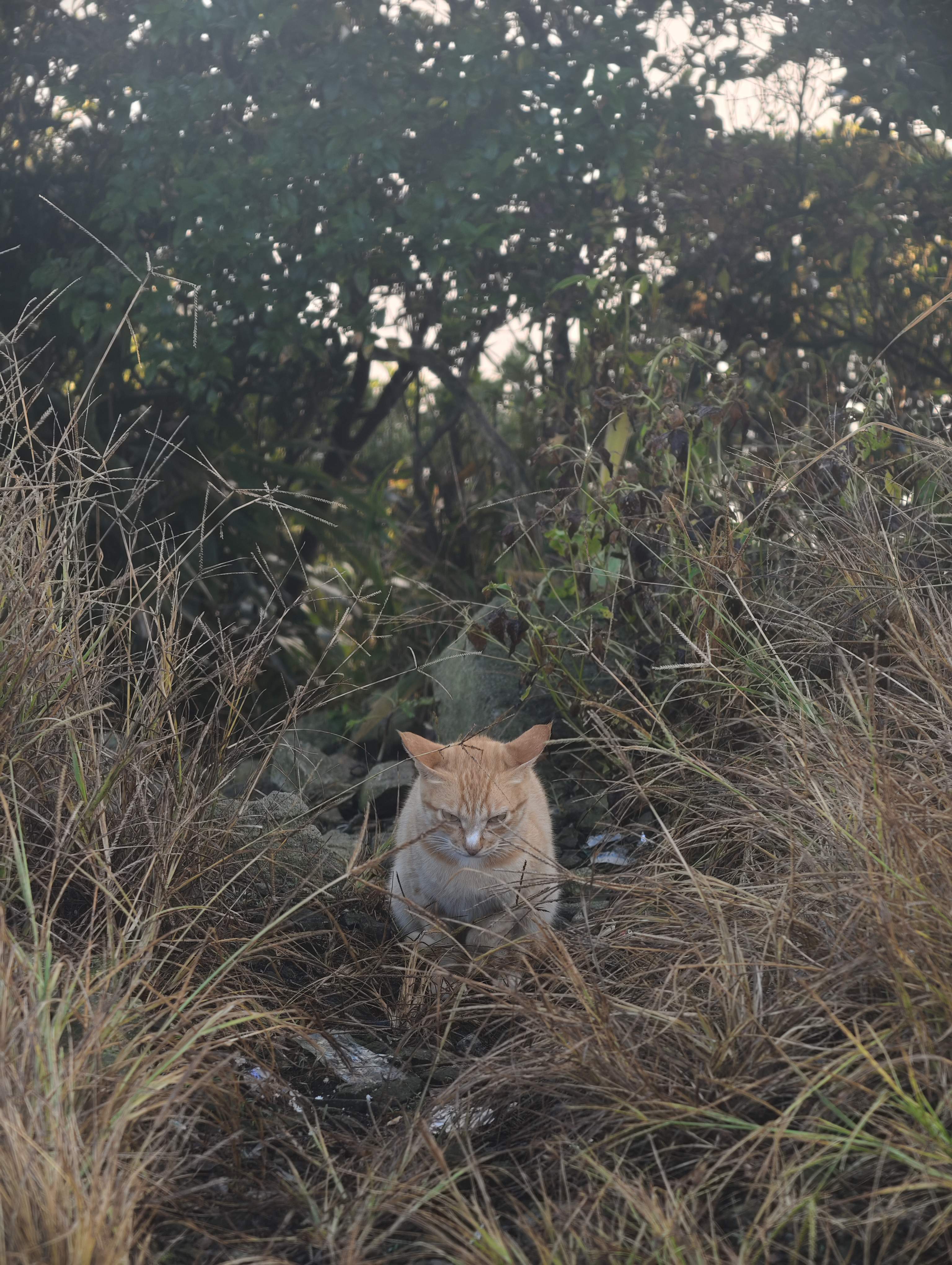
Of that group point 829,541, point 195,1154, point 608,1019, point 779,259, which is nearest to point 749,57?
point 779,259

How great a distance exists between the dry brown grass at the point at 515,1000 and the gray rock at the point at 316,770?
762 mm

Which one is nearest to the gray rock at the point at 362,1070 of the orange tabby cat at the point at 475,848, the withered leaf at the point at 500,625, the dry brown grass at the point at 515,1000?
the dry brown grass at the point at 515,1000

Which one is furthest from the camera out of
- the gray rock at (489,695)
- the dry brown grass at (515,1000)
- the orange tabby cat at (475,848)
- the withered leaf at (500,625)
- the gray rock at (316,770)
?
the gray rock at (489,695)

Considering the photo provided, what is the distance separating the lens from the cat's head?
278 cm

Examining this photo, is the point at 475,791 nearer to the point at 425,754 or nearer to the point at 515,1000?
the point at 425,754

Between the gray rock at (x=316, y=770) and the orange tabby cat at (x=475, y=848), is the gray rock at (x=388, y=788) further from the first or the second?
the orange tabby cat at (x=475, y=848)

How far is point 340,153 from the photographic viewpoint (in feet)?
14.7

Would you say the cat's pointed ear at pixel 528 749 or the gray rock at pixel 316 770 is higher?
the cat's pointed ear at pixel 528 749

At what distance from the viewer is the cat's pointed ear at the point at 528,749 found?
9.29ft

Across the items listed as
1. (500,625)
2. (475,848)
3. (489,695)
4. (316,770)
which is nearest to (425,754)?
(475,848)

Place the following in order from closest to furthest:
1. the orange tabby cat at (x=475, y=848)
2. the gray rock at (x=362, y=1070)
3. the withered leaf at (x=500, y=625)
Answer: the gray rock at (x=362, y=1070) < the orange tabby cat at (x=475, y=848) < the withered leaf at (x=500, y=625)

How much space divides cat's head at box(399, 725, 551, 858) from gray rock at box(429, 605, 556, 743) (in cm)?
101

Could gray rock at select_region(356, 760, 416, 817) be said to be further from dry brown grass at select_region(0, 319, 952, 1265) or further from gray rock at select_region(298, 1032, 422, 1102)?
gray rock at select_region(298, 1032, 422, 1102)

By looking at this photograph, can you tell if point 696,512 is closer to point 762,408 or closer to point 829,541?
point 829,541
